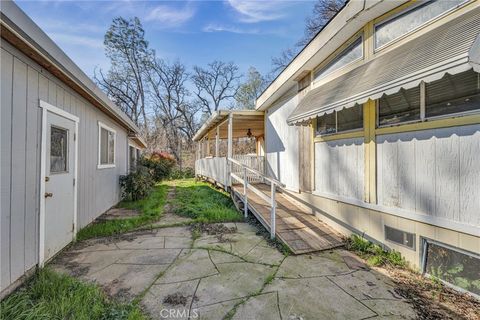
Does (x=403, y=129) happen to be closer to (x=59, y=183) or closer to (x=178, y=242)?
(x=178, y=242)

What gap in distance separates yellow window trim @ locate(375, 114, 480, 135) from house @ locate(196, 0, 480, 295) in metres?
0.01

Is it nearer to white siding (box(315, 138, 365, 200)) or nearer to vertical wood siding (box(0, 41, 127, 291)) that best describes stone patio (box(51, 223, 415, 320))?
vertical wood siding (box(0, 41, 127, 291))

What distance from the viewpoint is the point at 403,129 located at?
3193 mm

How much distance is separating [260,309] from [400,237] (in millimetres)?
2273

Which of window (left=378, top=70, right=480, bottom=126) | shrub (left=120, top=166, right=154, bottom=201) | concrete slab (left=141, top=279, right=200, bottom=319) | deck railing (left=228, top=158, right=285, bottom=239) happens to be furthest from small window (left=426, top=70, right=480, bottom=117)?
shrub (left=120, top=166, right=154, bottom=201)

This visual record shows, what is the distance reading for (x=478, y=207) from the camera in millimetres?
2443

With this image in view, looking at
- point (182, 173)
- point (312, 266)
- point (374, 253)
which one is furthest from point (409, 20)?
point (182, 173)

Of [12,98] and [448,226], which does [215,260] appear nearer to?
[448,226]

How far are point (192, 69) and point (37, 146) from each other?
2557cm

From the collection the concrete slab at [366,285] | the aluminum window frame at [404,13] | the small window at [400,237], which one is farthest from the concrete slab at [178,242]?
the aluminum window frame at [404,13]

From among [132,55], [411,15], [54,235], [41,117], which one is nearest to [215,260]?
[54,235]

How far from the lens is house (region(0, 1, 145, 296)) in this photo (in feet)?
8.35

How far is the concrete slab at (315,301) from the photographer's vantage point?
2.28 m

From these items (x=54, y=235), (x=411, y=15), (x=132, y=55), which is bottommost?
(x=54, y=235)
